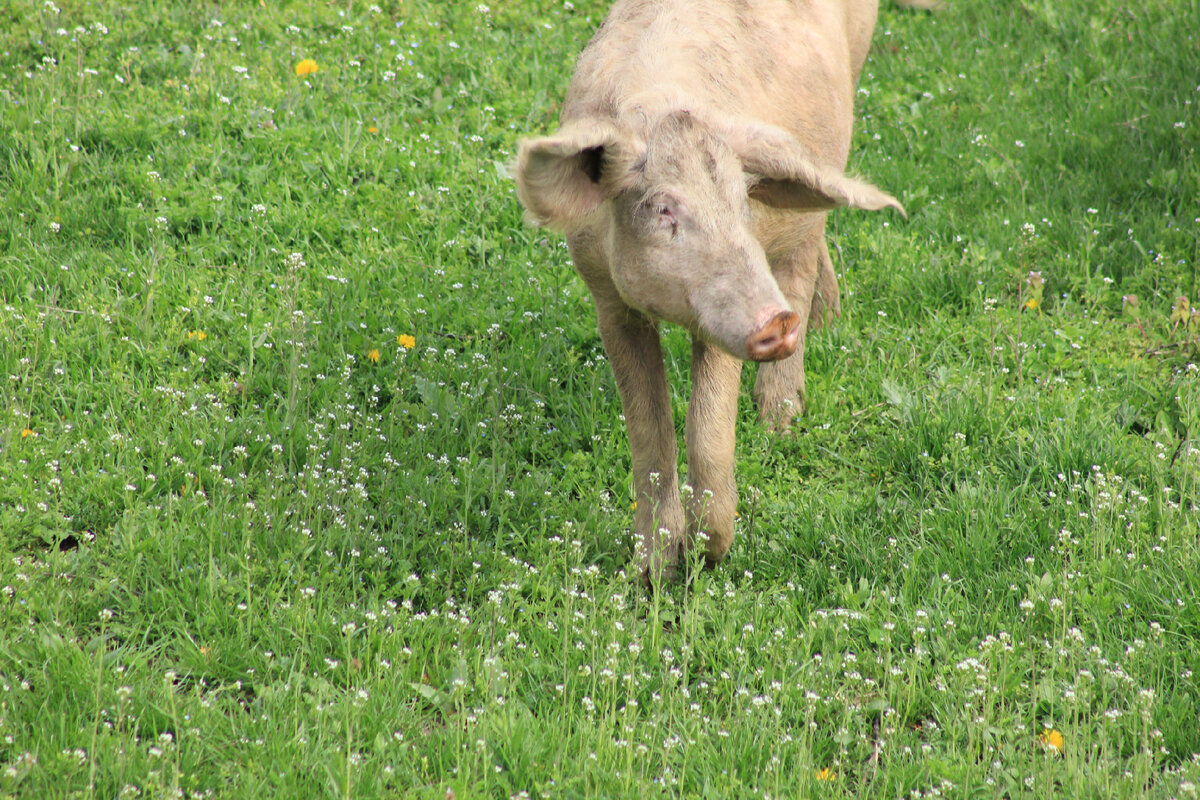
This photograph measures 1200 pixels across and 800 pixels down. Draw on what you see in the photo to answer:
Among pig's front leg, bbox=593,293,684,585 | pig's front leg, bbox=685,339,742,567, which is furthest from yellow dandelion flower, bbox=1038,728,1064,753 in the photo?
pig's front leg, bbox=593,293,684,585

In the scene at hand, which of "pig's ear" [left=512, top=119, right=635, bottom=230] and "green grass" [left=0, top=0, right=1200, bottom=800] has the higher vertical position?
"pig's ear" [left=512, top=119, right=635, bottom=230]

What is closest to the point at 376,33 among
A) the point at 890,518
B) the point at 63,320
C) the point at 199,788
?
the point at 63,320

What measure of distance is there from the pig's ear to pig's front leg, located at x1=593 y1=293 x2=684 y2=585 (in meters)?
0.68

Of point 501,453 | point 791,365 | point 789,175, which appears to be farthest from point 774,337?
point 791,365

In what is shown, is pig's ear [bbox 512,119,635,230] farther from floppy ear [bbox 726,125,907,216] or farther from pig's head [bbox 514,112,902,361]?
floppy ear [bbox 726,125,907,216]

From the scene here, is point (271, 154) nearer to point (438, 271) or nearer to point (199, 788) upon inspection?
point (438, 271)

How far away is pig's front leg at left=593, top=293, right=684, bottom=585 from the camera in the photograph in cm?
458

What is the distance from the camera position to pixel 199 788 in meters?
3.30

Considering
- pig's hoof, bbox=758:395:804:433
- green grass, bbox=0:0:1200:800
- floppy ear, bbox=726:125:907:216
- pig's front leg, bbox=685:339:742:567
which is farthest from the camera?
pig's hoof, bbox=758:395:804:433

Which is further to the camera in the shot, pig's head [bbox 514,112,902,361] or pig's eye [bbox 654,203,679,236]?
pig's eye [bbox 654,203,679,236]

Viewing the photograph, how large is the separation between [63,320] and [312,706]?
110 inches

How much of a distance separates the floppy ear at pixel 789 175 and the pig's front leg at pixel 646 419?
792 millimetres

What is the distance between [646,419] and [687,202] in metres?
1.13

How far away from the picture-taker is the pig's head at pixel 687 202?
360 centimetres
